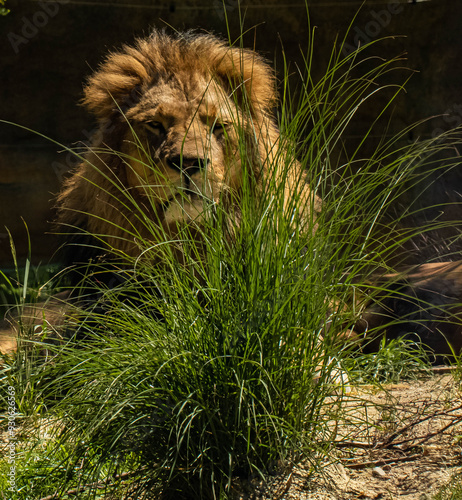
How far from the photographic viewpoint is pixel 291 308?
2.16 m

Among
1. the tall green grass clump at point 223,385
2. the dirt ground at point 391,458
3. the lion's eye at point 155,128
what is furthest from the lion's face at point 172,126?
the dirt ground at point 391,458

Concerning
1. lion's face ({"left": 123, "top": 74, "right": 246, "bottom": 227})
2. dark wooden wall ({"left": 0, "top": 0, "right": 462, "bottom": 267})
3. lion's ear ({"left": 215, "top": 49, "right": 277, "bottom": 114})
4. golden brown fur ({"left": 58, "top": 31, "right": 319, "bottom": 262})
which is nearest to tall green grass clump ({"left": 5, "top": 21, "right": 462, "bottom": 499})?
lion's face ({"left": 123, "top": 74, "right": 246, "bottom": 227})

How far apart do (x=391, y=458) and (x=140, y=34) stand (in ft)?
21.1

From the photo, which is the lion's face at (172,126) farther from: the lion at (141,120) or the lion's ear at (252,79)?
the lion's ear at (252,79)

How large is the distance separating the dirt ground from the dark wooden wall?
5.29 m

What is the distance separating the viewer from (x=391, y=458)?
7.30 feet

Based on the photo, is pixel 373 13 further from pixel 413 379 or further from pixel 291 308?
pixel 291 308

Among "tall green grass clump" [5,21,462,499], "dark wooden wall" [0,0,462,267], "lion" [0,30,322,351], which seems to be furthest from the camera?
"dark wooden wall" [0,0,462,267]

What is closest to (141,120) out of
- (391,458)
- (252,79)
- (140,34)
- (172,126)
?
(172,126)

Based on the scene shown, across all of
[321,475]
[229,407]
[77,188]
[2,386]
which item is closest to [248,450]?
[229,407]

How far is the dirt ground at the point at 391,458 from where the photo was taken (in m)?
2.04

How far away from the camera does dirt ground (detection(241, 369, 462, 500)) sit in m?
2.04

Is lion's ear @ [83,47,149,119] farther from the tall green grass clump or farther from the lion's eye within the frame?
the tall green grass clump

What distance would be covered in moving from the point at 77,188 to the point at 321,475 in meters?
2.79
